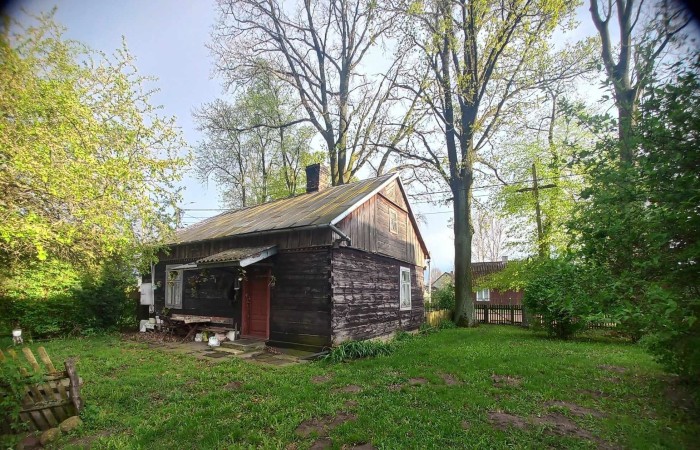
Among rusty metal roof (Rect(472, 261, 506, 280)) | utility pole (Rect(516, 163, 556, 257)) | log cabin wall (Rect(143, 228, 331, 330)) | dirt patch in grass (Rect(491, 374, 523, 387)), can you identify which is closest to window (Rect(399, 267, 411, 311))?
log cabin wall (Rect(143, 228, 331, 330))

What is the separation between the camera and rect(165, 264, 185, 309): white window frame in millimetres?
14945

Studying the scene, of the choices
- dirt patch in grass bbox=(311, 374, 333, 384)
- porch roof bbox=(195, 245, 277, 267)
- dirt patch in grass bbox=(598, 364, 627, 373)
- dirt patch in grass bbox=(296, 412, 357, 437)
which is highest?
porch roof bbox=(195, 245, 277, 267)

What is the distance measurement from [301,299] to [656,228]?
9.01 metres

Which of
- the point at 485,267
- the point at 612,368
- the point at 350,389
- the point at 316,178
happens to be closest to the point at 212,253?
the point at 316,178

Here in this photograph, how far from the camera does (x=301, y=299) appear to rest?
35.0ft

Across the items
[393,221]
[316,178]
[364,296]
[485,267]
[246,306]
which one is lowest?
[246,306]

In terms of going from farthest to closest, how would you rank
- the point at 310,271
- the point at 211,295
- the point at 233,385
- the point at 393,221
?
the point at 393,221
the point at 211,295
the point at 310,271
the point at 233,385

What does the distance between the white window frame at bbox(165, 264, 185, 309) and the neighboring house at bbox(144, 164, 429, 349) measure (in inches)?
1.7

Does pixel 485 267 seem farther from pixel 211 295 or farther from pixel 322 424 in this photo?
pixel 322 424

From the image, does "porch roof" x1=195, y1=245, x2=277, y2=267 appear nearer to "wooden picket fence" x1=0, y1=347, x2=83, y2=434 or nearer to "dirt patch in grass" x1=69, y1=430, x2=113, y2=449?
"wooden picket fence" x1=0, y1=347, x2=83, y2=434

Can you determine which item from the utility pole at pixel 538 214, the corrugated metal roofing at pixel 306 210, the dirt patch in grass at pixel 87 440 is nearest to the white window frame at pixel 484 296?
the utility pole at pixel 538 214

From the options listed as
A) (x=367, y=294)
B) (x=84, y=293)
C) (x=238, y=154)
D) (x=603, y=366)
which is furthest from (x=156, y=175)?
(x=238, y=154)

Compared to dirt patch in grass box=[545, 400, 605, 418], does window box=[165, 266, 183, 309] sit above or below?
above

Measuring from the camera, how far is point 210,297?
44.4 feet
